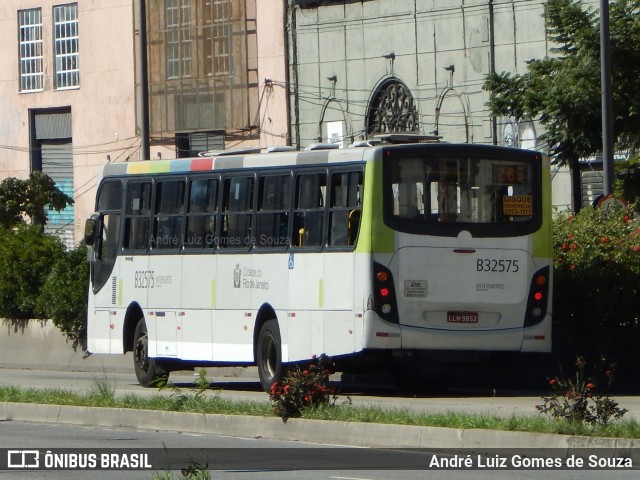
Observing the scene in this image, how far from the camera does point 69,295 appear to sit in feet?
89.8

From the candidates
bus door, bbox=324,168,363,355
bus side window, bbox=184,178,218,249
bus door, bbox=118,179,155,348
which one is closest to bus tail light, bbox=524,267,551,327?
bus door, bbox=324,168,363,355

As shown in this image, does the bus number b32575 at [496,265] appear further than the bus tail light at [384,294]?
Yes

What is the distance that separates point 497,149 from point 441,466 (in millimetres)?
7581

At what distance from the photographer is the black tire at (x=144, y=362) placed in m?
22.5

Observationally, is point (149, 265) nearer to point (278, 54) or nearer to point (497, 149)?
point (497, 149)

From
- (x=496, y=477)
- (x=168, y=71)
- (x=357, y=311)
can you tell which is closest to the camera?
(x=496, y=477)

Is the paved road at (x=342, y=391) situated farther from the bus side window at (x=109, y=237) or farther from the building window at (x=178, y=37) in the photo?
the building window at (x=178, y=37)

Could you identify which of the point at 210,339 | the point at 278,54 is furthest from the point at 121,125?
the point at 210,339

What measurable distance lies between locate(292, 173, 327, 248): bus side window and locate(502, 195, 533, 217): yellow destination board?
86.4 inches

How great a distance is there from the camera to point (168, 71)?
165ft

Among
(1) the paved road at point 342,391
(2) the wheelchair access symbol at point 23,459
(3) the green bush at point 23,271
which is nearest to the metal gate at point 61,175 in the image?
(3) the green bush at point 23,271

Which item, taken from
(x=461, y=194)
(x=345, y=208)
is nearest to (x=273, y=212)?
(x=345, y=208)

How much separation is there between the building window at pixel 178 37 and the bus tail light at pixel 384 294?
104 feet

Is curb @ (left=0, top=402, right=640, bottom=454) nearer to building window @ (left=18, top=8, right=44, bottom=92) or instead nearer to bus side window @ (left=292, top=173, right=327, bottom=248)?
bus side window @ (left=292, top=173, right=327, bottom=248)
